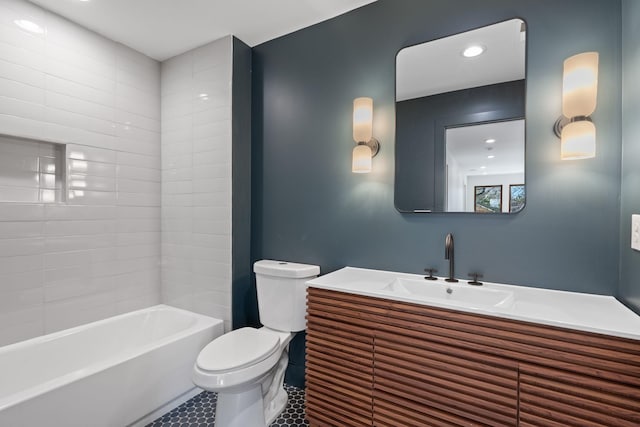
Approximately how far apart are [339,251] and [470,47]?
4.60ft

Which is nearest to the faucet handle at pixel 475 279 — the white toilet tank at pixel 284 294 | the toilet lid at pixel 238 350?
the white toilet tank at pixel 284 294

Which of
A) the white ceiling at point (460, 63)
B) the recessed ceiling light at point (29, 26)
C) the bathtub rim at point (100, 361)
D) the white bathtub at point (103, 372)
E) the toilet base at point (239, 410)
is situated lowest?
the toilet base at point (239, 410)

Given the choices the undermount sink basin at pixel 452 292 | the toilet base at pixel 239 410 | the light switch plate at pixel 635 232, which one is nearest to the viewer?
the light switch plate at pixel 635 232

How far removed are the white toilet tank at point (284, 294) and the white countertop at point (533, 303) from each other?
0.94 feet

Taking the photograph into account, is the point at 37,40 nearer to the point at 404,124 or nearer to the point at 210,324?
the point at 210,324

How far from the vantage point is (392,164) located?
189 cm

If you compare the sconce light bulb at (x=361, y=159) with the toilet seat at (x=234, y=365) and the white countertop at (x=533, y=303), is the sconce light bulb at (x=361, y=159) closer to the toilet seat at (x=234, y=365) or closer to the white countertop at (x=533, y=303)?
the white countertop at (x=533, y=303)

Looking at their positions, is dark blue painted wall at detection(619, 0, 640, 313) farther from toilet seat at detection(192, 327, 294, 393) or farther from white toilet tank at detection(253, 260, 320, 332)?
toilet seat at detection(192, 327, 294, 393)

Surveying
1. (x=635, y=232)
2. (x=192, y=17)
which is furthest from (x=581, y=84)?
(x=192, y=17)

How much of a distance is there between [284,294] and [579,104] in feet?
6.01

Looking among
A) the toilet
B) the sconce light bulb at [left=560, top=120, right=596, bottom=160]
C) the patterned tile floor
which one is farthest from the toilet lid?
the sconce light bulb at [left=560, top=120, right=596, bottom=160]

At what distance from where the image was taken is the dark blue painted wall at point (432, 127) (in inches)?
62.2

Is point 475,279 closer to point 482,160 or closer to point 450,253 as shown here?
point 450,253

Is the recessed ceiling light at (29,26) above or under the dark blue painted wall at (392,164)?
above
